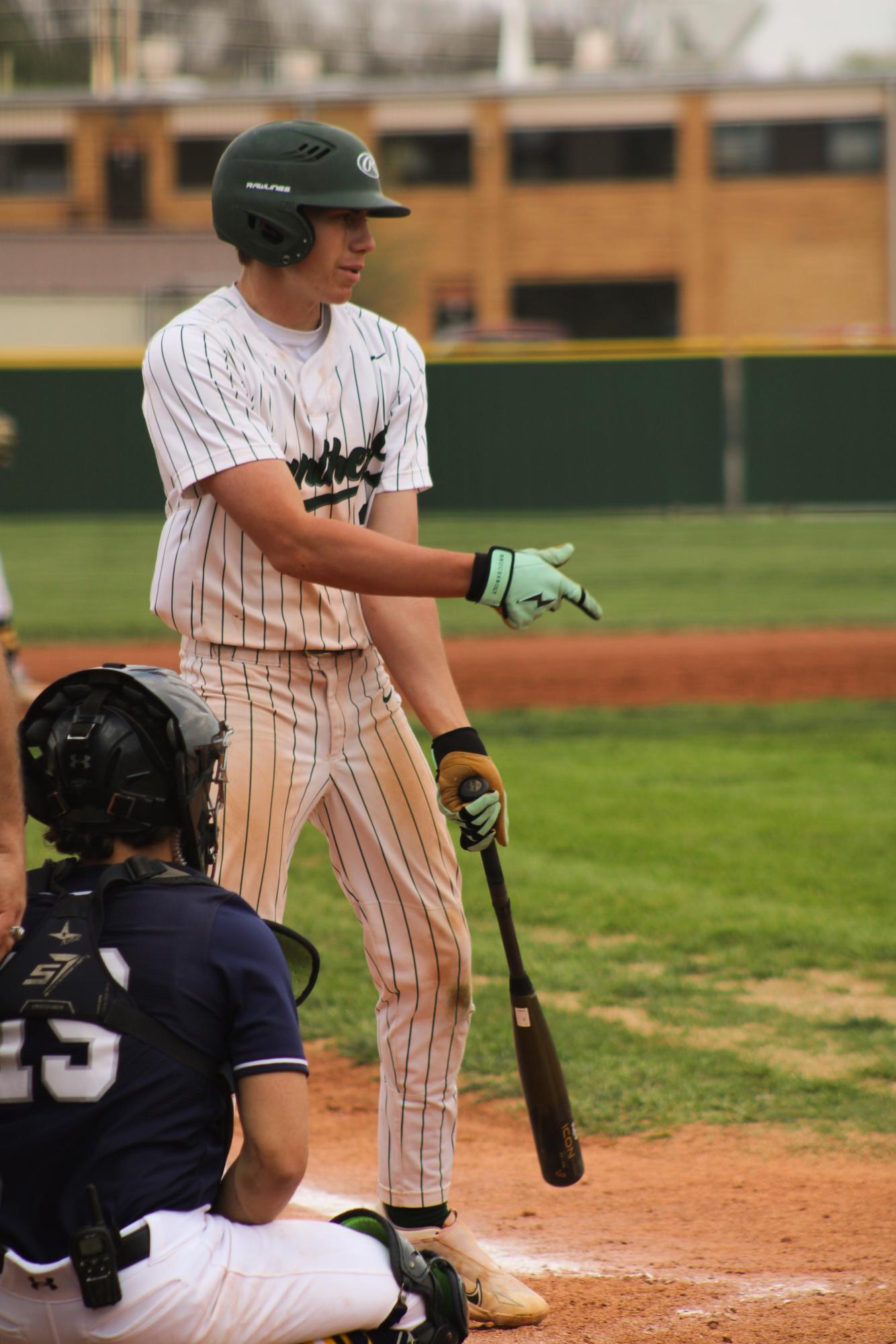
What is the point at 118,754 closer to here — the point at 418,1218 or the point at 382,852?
the point at 382,852

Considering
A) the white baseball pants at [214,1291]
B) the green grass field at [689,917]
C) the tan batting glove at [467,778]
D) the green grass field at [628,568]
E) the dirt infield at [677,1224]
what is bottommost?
the green grass field at [628,568]

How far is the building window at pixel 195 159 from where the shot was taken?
130ft

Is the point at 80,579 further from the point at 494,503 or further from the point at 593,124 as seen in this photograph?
the point at 593,124

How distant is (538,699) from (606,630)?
271 centimetres

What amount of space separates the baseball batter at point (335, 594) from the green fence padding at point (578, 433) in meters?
18.2

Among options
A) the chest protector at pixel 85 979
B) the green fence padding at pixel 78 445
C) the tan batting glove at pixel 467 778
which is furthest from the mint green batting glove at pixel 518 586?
the green fence padding at pixel 78 445

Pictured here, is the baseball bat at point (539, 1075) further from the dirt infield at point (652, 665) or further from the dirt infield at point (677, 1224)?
the dirt infield at point (652, 665)

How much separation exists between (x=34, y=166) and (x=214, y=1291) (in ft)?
138

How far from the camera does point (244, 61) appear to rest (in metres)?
43.4

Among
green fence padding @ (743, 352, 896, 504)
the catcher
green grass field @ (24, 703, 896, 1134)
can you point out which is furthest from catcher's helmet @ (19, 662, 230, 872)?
green fence padding @ (743, 352, 896, 504)

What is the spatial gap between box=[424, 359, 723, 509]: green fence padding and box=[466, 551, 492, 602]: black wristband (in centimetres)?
1861

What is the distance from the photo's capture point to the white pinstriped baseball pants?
2938 millimetres

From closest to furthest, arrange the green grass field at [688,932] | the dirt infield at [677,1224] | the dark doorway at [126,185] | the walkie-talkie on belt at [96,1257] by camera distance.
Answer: the walkie-talkie on belt at [96,1257]
the dirt infield at [677,1224]
the green grass field at [688,932]
the dark doorway at [126,185]

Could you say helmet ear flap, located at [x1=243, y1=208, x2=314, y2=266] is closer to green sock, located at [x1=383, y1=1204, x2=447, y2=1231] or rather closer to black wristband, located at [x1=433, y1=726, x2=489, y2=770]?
black wristband, located at [x1=433, y1=726, x2=489, y2=770]
